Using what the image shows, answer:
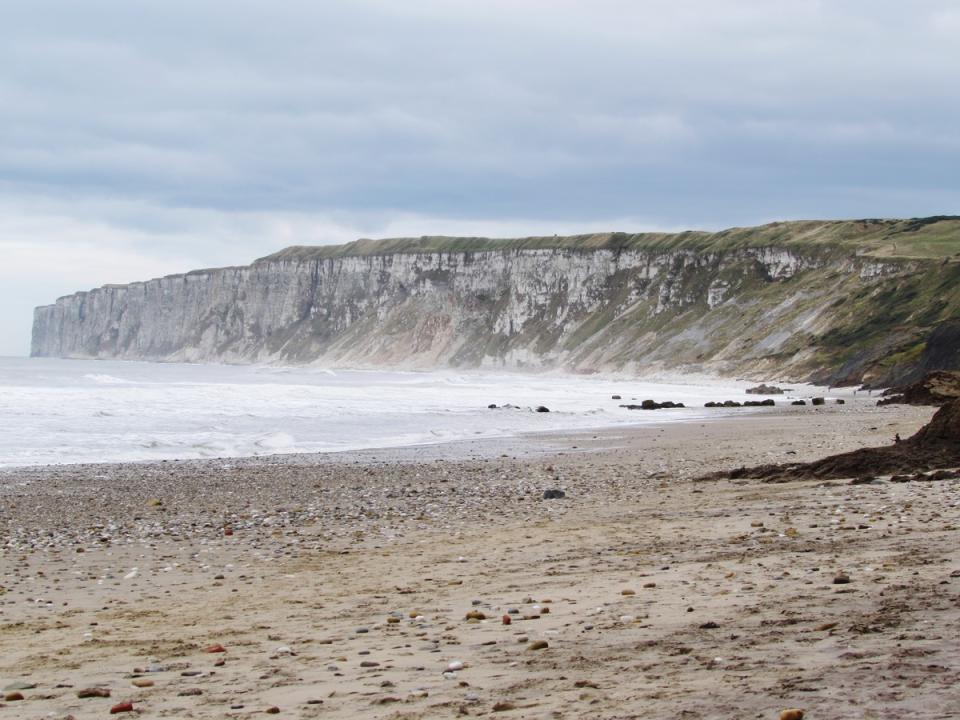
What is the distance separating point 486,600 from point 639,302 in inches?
5501

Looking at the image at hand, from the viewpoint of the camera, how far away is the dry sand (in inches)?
217

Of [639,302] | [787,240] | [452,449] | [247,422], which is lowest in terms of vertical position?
[247,422]

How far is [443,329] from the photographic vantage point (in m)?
170

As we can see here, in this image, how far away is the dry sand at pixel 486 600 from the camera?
217 inches

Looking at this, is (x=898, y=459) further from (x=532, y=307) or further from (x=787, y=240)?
(x=532, y=307)

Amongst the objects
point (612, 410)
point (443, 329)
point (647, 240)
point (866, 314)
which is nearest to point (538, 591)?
point (612, 410)

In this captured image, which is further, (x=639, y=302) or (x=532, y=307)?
(x=532, y=307)

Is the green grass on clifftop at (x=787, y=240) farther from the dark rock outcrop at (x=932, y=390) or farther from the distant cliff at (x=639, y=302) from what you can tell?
the dark rock outcrop at (x=932, y=390)

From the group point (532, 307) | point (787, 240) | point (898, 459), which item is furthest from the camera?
point (532, 307)

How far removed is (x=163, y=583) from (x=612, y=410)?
38.7 m

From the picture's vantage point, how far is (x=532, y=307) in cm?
16038

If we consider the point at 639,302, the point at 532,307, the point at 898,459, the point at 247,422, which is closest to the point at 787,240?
the point at 639,302

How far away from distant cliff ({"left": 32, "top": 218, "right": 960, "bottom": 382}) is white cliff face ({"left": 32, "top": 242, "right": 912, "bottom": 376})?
0.84 ft

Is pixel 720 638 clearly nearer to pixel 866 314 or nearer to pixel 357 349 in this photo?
pixel 866 314
